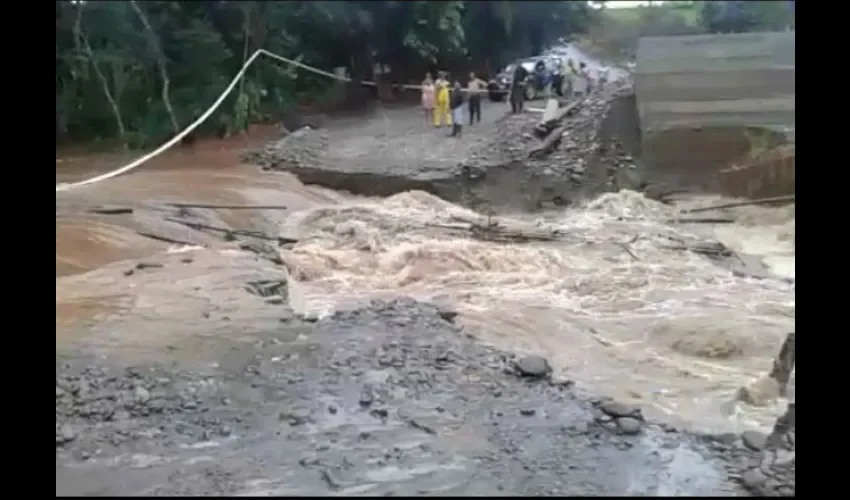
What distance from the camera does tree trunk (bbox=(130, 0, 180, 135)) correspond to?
7.80 meters

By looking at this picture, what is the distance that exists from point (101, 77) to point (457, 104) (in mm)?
4204

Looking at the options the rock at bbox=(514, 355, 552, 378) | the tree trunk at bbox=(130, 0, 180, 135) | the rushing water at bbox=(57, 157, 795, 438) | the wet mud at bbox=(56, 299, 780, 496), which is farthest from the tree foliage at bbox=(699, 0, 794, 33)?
the tree trunk at bbox=(130, 0, 180, 135)

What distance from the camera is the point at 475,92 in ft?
15.9

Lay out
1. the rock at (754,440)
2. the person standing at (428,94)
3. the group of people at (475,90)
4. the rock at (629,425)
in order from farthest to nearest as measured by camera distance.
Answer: the person standing at (428,94), the group of people at (475,90), the rock at (629,425), the rock at (754,440)

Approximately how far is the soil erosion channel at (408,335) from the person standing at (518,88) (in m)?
0.27

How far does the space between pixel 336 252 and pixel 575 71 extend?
154 cm

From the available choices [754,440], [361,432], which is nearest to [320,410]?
[361,432]

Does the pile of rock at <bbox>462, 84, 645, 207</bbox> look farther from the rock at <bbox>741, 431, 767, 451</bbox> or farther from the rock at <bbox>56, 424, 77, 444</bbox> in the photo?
the rock at <bbox>56, 424, 77, 444</bbox>

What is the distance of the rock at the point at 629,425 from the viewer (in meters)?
2.70

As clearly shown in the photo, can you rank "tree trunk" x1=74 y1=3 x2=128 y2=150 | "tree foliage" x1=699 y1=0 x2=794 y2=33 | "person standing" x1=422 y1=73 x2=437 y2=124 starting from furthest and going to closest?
"tree trunk" x1=74 y1=3 x2=128 y2=150 < "person standing" x1=422 y1=73 x2=437 y2=124 < "tree foliage" x1=699 y1=0 x2=794 y2=33

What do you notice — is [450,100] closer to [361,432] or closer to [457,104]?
[457,104]

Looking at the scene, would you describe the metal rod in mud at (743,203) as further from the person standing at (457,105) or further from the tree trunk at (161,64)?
the tree trunk at (161,64)

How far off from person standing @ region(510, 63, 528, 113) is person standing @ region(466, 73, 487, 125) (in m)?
0.16

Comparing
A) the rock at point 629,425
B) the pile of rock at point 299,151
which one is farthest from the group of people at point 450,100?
the rock at point 629,425
